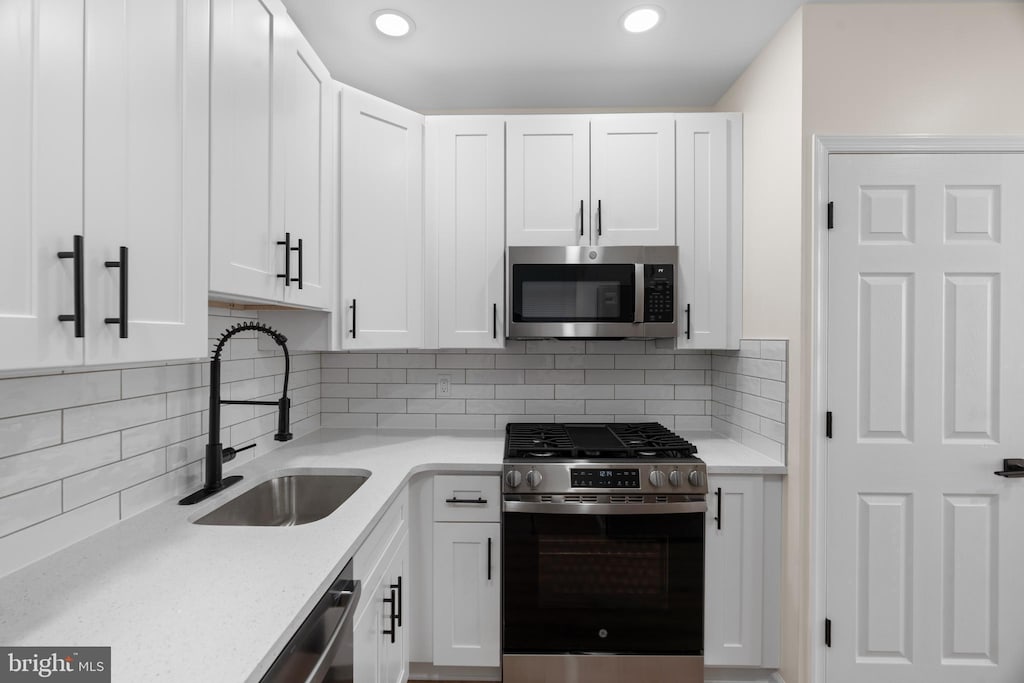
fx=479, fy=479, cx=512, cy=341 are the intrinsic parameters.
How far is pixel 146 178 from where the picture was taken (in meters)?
0.85

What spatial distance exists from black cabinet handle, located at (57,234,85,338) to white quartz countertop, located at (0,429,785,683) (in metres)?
0.48

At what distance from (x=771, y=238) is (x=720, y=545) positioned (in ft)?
4.06

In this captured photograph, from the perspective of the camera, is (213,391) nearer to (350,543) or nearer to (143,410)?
(143,410)

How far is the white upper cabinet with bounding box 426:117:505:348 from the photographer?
87.1 inches

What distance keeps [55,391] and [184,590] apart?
57 centimetres

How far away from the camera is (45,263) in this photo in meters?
0.67

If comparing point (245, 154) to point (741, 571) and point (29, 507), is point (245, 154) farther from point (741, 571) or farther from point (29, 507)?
point (741, 571)

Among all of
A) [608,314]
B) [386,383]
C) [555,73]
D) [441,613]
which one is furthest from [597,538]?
[555,73]

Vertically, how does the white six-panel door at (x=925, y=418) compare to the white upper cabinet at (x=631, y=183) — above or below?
below

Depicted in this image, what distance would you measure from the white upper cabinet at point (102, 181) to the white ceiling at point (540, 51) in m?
1.01

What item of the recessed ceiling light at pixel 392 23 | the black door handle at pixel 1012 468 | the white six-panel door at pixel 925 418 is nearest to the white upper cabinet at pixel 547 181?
the recessed ceiling light at pixel 392 23

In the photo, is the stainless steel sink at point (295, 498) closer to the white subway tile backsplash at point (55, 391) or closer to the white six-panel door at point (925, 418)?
the white subway tile backsplash at point (55, 391)

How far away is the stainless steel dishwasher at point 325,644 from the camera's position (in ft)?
2.71

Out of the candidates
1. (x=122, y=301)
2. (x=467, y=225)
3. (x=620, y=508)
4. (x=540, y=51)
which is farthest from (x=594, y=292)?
(x=122, y=301)
